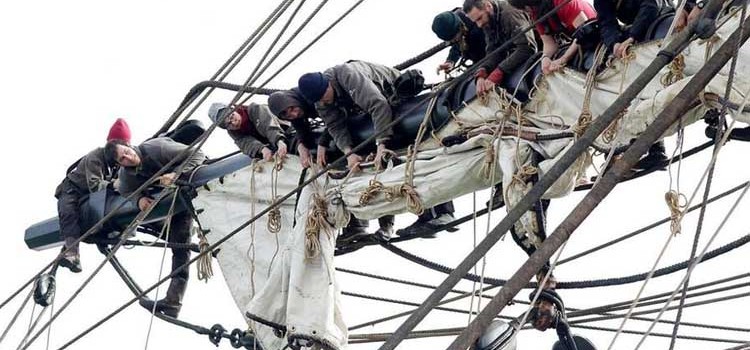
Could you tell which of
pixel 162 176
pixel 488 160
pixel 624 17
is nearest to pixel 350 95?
pixel 488 160

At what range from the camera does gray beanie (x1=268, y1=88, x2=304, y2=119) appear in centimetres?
1045

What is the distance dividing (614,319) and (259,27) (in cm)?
241

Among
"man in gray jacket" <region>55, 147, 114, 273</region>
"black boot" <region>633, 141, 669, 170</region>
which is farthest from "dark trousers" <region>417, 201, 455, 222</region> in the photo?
"man in gray jacket" <region>55, 147, 114, 273</region>

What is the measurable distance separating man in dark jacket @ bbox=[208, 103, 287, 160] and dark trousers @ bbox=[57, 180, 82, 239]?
139 cm

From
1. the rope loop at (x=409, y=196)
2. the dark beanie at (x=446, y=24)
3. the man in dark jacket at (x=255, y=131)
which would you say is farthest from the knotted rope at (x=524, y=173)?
the man in dark jacket at (x=255, y=131)

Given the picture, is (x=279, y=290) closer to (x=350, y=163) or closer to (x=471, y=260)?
(x=350, y=163)

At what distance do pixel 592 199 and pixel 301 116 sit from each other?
140 inches

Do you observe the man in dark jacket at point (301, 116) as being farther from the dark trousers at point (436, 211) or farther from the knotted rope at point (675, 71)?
the knotted rope at point (675, 71)

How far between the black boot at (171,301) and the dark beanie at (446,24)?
2.91 m

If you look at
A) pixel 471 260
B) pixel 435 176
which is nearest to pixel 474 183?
pixel 435 176

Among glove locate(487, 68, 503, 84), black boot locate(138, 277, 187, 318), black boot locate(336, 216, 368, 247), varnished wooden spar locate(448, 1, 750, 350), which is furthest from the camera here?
black boot locate(138, 277, 187, 318)

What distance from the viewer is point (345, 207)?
10.4 meters

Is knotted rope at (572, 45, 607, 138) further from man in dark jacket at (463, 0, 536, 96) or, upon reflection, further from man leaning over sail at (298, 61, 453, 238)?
man leaning over sail at (298, 61, 453, 238)

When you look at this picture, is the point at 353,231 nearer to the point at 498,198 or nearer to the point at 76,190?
the point at 498,198
